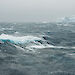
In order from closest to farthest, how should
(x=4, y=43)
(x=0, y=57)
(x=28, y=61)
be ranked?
(x=28, y=61), (x=0, y=57), (x=4, y=43)

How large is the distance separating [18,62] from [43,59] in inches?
89.2

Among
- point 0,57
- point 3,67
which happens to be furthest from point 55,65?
point 0,57

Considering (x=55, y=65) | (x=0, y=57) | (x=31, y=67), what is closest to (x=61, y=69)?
(x=55, y=65)

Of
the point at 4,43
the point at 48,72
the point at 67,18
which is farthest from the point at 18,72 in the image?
the point at 67,18

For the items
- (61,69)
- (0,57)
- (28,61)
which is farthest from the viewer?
(0,57)

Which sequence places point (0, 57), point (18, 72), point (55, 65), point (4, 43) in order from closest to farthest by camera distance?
point (18, 72)
point (55, 65)
point (0, 57)
point (4, 43)

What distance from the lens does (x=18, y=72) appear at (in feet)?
34.3

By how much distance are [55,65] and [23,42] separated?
861 cm

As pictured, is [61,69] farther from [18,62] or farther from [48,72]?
[18,62]

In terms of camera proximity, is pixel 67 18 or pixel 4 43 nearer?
pixel 4 43

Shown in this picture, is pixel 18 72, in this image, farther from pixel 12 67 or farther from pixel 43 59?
pixel 43 59

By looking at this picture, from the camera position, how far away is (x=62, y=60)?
13.5 m

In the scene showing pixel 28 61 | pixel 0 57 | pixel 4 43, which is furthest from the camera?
pixel 4 43

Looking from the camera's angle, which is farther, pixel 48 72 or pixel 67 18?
pixel 67 18
